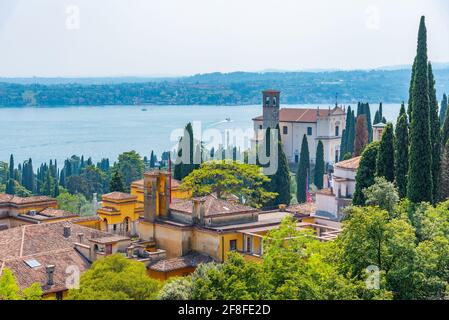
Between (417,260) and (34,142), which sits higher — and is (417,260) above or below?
above

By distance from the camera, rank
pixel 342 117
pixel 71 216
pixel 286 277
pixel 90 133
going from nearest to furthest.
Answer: pixel 286 277
pixel 71 216
pixel 342 117
pixel 90 133

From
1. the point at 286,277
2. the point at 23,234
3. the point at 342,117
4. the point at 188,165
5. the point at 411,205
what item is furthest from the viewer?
the point at 342,117

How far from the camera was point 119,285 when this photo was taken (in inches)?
756

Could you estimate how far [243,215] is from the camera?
91.9 feet

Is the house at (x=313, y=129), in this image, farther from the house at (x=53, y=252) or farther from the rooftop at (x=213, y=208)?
the house at (x=53, y=252)

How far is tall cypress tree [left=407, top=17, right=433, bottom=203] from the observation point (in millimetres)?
25938

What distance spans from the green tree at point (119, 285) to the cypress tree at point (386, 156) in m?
10.4

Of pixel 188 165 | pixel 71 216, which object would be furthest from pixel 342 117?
pixel 71 216

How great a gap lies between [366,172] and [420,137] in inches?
110

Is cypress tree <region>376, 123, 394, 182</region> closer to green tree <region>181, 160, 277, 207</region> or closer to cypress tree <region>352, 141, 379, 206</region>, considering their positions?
cypress tree <region>352, 141, 379, 206</region>

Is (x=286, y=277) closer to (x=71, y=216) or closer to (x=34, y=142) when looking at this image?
(x=71, y=216)

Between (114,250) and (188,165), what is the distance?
57.1 feet

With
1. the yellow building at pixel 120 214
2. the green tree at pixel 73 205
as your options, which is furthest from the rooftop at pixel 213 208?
the green tree at pixel 73 205

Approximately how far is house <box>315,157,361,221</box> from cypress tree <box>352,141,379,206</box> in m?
2.78
